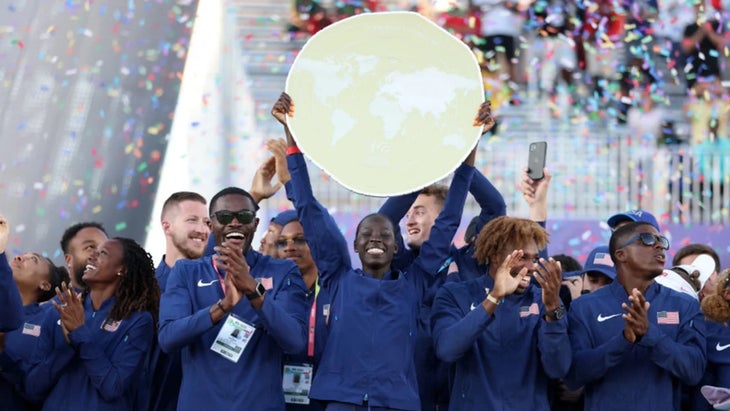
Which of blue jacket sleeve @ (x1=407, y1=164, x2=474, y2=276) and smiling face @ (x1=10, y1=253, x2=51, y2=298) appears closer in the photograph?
blue jacket sleeve @ (x1=407, y1=164, x2=474, y2=276)

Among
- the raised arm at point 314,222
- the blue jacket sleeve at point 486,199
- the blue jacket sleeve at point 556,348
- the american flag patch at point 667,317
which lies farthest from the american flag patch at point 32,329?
the american flag patch at point 667,317

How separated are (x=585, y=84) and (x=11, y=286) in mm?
9393

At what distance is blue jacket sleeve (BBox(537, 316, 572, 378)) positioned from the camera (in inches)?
211

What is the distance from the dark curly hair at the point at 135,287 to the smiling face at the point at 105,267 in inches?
1.0

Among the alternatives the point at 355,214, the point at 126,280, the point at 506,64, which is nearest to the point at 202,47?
the point at 355,214

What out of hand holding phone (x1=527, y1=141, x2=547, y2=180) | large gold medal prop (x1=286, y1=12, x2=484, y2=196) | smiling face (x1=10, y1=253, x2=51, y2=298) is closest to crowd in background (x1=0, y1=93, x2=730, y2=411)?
large gold medal prop (x1=286, y1=12, x2=484, y2=196)

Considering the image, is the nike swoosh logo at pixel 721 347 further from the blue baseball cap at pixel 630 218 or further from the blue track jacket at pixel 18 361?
the blue track jacket at pixel 18 361

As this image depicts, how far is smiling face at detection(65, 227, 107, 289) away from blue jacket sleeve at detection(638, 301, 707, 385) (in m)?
2.90

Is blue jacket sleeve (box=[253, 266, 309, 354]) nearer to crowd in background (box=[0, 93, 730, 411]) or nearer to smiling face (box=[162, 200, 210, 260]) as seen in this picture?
crowd in background (box=[0, 93, 730, 411])

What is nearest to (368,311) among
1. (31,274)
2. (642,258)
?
(642,258)

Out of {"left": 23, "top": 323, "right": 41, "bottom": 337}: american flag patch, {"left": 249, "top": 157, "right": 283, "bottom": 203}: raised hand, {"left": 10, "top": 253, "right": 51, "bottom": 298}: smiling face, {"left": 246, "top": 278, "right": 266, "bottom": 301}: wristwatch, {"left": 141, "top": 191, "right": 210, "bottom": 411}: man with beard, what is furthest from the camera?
{"left": 141, "top": 191, "right": 210, "bottom": 411}: man with beard

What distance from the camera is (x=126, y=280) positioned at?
6023 millimetres

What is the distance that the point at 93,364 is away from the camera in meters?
5.62

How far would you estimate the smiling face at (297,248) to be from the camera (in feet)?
21.3
